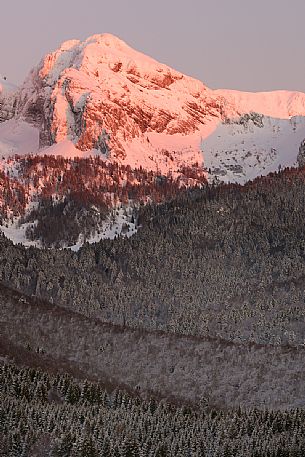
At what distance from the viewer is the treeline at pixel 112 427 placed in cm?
9150

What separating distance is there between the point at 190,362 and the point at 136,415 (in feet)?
237

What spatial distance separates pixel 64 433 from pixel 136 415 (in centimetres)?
2405

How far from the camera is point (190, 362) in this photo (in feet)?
609

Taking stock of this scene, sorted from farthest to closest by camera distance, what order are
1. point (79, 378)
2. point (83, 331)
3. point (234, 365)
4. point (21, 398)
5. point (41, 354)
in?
point (83, 331)
point (234, 365)
point (41, 354)
point (79, 378)
point (21, 398)

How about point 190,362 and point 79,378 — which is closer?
point 79,378

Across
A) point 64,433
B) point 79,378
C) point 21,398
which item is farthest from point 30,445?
point 79,378

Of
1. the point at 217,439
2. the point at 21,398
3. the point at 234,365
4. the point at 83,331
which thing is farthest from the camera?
the point at 83,331

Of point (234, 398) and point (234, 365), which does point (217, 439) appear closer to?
point (234, 398)

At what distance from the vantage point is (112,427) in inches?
3959

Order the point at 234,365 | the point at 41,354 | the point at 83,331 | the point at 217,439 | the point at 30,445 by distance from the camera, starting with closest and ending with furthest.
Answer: the point at 30,445 < the point at 217,439 < the point at 41,354 < the point at 234,365 < the point at 83,331

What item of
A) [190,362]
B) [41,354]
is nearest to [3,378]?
[41,354]

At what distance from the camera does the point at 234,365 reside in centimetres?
18200

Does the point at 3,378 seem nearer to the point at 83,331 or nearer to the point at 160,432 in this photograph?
the point at 160,432

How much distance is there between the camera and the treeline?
91.5 metres
